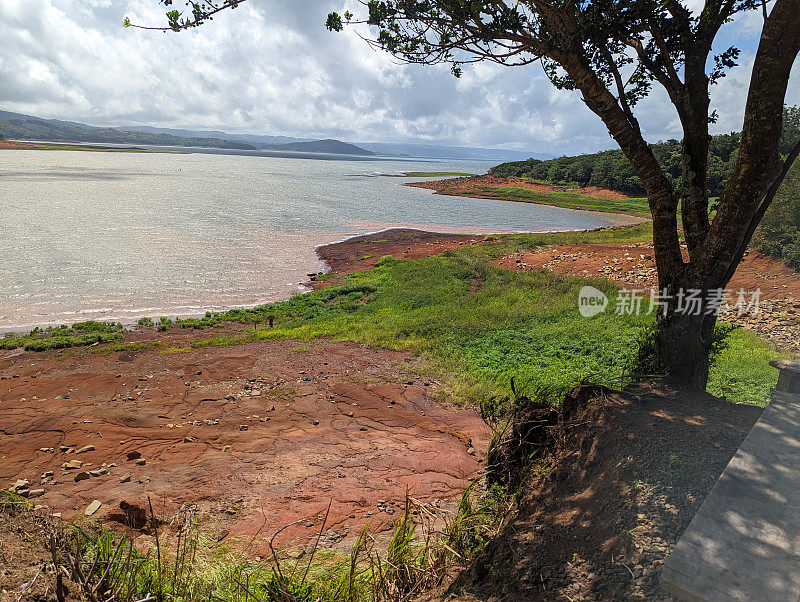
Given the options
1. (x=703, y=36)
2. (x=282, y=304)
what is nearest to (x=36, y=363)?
(x=282, y=304)

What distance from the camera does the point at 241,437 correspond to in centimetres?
777

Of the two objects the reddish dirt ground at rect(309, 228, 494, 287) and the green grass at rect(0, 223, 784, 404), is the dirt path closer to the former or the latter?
the green grass at rect(0, 223, 784, 404)

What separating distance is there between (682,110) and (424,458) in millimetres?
5830

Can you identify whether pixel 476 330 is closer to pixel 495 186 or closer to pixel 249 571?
pixel 249 571

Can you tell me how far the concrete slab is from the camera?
2418 mm

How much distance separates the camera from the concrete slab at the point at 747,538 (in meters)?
2.42

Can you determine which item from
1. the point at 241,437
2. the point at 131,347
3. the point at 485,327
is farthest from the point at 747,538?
the point at 131,347

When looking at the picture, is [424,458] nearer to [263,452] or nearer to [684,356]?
[263,452]

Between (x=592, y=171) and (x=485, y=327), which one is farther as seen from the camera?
(x=592, y=171)

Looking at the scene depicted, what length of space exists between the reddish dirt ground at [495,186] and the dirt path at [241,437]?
60866 millimetres

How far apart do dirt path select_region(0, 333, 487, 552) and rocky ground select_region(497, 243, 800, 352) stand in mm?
8884

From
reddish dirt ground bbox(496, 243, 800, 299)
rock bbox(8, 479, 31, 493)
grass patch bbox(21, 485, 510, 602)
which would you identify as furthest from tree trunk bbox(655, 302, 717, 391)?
reddish dirt ground bbox(496, 243, 800, 299)

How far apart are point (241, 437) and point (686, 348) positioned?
22.2 ft

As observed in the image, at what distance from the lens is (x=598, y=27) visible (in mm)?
5566
